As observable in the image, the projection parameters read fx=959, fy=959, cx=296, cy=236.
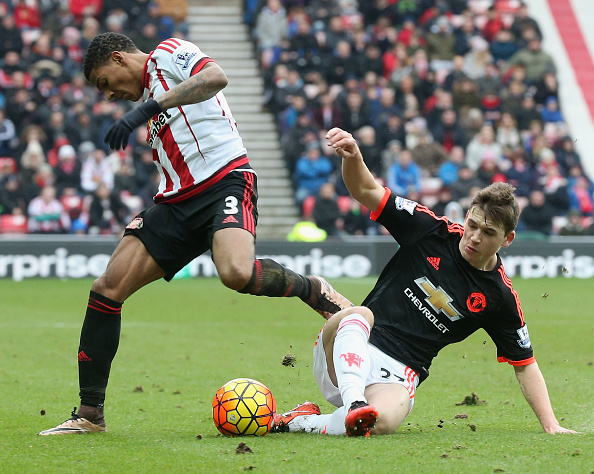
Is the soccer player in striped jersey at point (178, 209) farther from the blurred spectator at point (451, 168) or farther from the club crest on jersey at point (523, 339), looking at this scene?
the blurred spectator at point (451, 168)

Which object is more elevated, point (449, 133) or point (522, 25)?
point (522, 25)

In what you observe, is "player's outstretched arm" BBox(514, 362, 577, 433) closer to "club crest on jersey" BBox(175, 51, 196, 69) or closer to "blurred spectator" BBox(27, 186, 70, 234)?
"club crest on jersey" BBox(175, 51, 196, 69)

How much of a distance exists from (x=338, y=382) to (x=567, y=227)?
1367cm

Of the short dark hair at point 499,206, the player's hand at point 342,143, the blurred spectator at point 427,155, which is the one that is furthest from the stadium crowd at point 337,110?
the player's hand at point 342,143

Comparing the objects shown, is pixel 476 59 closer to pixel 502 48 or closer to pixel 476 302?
pixel 502 48

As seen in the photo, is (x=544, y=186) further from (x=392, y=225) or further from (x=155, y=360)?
(x=392, y=225)

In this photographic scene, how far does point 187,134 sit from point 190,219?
471 millimetres

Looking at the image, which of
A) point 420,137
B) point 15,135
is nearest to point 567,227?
point 420,137

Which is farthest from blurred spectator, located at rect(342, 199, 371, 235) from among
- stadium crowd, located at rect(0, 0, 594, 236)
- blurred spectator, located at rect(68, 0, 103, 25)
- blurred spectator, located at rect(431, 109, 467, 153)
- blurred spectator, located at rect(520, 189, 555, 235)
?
blurred spectator, located at rect(68, 0, 103, 25)

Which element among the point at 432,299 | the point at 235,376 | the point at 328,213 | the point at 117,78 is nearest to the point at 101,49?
the point at 117,78

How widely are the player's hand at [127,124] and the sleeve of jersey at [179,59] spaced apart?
394 mm

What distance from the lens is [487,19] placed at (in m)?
21.6

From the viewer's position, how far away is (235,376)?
723 centimetres

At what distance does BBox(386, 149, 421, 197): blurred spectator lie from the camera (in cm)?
1714
